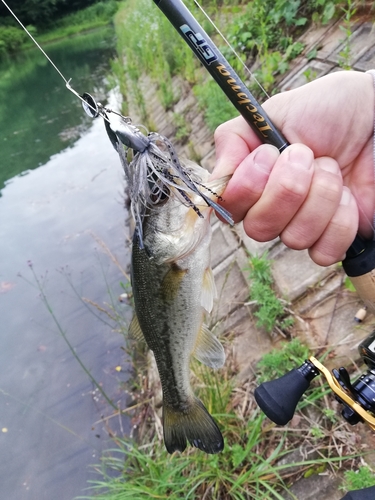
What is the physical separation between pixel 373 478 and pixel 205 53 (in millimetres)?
2154

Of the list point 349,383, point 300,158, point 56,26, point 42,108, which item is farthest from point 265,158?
point 56,26

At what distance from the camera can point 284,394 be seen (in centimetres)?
155

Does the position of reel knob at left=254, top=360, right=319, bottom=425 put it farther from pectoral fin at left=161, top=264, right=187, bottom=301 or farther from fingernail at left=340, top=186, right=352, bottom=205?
fingernail at left=340, top=186, right=352, bottom=205

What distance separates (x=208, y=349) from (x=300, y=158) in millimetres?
979

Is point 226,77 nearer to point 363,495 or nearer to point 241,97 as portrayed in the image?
point 241,97

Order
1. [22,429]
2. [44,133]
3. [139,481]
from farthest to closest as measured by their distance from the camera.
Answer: [44,133], [22,429], [139,481]

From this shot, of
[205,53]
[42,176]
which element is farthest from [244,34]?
[42,176]

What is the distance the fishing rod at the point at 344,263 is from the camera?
4.34ft

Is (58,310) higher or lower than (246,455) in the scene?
higher

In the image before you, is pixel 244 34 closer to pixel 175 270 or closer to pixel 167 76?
pixel 167 76

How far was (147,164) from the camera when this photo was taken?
1.30 metres

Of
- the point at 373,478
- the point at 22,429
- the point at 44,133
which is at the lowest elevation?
the point at 373,478

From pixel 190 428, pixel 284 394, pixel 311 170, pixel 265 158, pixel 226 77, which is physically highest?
pixel 226 77

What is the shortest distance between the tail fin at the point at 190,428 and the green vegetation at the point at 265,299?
1187mm
